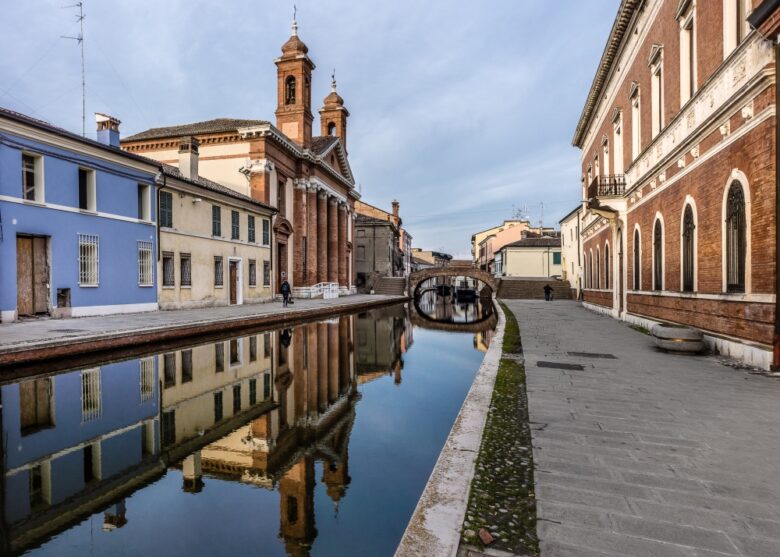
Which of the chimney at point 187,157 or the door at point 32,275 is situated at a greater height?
the chimney at point 187,157

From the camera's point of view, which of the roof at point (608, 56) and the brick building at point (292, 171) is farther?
the brick building at point (292, 171)

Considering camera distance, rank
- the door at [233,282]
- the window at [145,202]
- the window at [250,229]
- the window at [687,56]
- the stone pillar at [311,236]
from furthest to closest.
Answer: the stone pillar at [311,236] < the window at [250,229] < the door at [233,282] < the window at [145,202] < the window at [687,56]

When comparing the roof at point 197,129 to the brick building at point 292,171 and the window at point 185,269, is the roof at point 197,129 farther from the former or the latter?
the window at point 185,269

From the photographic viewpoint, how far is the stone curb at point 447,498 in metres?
2.50

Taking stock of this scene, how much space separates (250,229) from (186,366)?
18417 mm

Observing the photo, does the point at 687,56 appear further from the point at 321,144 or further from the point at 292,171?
the point at 321,144

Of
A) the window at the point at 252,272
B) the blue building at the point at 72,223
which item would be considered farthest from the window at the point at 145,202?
the window at the point at 252,272

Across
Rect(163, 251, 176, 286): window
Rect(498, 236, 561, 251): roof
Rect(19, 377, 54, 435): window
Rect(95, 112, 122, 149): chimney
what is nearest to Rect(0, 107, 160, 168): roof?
Rect(95, 112, 122, 149): chimney

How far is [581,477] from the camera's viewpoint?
342cm

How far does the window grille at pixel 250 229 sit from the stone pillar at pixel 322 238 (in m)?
11.1

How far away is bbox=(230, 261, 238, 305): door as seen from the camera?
2455 centimetres

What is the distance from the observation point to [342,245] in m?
44.4

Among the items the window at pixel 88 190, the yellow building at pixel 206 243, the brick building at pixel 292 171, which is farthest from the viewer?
the brick building at pixel 292 171

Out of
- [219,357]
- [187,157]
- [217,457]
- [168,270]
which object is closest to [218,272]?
[168,270]
